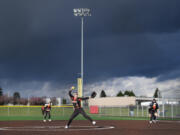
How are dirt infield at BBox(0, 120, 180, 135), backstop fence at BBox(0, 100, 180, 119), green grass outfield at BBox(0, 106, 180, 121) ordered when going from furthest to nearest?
green grass outfield at BBox(0, 106, 180, 121) → backstop fence at BBox(0, 100, 180, 119) → dirt infield at BBox(0, 120, 180, 135)

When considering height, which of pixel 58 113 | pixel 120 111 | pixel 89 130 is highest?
pixel 89 130

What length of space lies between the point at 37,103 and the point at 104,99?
2218cm

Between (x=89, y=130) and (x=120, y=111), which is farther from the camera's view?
(x=120, y=111)

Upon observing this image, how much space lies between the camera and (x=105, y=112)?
201ft

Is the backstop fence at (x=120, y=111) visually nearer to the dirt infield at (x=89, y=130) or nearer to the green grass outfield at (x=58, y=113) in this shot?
the green grass outfield at (x=58, y=113)

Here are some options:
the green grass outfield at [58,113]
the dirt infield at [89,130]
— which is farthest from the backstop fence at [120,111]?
the dirt infield at [89,130]

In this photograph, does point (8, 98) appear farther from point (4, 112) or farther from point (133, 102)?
point (133, 102)

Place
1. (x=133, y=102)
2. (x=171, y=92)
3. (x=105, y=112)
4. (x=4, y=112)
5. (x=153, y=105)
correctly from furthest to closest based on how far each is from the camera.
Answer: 1. (x=133, y=102)
2. (x=4, y=112)
3. (x=105, y=112)
4. (x=171, y=92)
5. (x=153, y=105)

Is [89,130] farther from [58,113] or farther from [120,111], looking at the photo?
[58,113]

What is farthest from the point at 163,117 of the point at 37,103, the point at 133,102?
the point at 133,102

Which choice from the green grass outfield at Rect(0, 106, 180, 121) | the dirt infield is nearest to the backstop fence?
the green grass outfield at Rect(0, 106, 180, 121)

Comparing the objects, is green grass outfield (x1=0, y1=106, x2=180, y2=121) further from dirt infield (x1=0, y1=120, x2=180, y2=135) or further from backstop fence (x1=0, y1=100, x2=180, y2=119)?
dirt infield (x1=0, y1=120, x2=180, y2=135)

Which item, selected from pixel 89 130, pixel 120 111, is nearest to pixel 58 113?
pixel 120 111

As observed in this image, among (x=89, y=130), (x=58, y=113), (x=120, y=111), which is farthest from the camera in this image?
(x=58, y=113)
